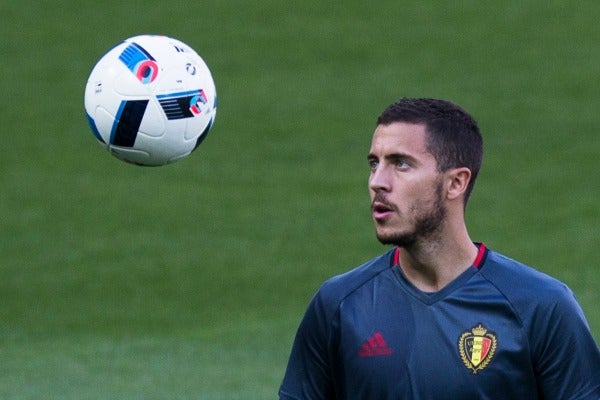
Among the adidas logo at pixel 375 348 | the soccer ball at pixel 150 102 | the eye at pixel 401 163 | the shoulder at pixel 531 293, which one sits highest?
the soccer ball at pixel 150 102

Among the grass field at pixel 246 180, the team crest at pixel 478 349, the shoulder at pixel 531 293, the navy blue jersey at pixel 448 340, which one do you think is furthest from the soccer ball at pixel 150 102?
the grass field at pixel 246 180

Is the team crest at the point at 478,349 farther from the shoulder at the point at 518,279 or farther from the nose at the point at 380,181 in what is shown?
the nose at the point at 380,181

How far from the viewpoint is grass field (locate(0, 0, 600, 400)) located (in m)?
13.9

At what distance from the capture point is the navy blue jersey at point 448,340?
5.09 m

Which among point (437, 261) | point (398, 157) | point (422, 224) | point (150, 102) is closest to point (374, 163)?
point (398, 157)

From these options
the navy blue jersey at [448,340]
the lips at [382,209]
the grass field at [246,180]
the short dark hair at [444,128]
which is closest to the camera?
the navy blue jersey at [448,340]

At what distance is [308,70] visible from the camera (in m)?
21.2

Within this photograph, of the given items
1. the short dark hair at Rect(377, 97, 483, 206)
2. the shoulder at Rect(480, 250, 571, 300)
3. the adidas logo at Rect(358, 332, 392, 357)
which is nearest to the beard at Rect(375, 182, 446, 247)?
the short dark hair at Rect(377, 97, 483, 206)

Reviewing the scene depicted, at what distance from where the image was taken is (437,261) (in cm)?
536

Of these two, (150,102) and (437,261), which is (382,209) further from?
(150,102)

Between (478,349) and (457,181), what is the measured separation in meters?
0.67

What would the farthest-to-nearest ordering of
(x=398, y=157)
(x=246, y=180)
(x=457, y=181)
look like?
(x=246, y=180) < (x=457, y=181) < (x=398, y=157)

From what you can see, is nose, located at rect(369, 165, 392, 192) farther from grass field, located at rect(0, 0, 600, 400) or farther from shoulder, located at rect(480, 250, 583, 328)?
grass field, located at rect(0, 0, 600, 400)

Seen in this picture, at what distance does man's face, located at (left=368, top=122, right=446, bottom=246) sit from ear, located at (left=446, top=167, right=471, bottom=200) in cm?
5
